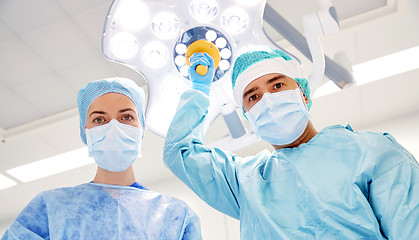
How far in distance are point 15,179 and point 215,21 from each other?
3.01 metres

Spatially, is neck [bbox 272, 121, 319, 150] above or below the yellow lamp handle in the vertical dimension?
below

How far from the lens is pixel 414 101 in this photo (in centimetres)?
329

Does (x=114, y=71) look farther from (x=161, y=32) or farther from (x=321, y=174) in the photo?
(x=321, y=174)

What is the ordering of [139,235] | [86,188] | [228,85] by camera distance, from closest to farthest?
[139,235] < [86,188] < [228,85]

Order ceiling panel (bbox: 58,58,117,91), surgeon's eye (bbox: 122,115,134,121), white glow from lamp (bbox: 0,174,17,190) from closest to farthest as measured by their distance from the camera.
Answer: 1. surgeon's eye (bbox: 122,115,134,121)
2. ceiling panel (bbox: 58,58,117,91)
3. white glow from lamp (bbox: 0,174,17,190)

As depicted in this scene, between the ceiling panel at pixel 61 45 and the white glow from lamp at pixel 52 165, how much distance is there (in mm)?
962

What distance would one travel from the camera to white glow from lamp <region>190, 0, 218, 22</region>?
1.54 metres

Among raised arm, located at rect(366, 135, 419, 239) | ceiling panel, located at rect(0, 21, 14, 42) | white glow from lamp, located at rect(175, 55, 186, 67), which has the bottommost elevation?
raised arm, located at rect(366, 135, 419, 239)

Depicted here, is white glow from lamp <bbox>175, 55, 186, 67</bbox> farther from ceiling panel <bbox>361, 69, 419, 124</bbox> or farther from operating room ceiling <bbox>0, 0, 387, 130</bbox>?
ceiling panel <bbox>361, 69, 419, 124</bbox>

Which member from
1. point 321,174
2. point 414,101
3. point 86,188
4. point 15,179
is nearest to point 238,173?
point 321,174

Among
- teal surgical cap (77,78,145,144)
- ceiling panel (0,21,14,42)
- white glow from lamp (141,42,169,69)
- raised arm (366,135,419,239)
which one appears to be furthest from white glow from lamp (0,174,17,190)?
raised arm (366,135,419,239)

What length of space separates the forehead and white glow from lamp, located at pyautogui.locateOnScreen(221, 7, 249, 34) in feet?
1.55

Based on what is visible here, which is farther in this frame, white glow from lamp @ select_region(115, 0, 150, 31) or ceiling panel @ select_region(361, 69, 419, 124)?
ceiling panel @ select_region(361, 69, 419, 124)

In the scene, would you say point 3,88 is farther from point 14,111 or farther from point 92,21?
point 92,21
